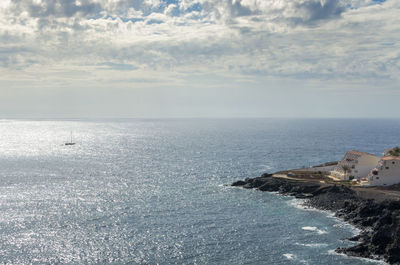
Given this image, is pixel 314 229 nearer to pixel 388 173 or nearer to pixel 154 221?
pixel 154 221

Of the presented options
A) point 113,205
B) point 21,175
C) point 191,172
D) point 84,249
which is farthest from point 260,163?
point 84,249

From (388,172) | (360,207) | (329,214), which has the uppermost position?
(388,172)

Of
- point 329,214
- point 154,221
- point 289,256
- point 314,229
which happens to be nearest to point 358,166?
point 329,214

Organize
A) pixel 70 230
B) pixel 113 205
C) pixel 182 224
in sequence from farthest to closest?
pixel 113 205
pixel 182 224
pixel 70 230

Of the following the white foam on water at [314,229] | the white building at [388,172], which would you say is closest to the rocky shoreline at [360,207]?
the white foam on water at [314,229]

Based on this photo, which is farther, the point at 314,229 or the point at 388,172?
the point at 388,172

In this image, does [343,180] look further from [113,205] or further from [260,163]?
[113,205]

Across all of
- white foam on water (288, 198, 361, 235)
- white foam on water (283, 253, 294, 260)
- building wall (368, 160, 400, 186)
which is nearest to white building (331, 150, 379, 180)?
building wall (368, 160, 400, 186)

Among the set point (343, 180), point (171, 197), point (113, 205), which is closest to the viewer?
point (113, 205)
